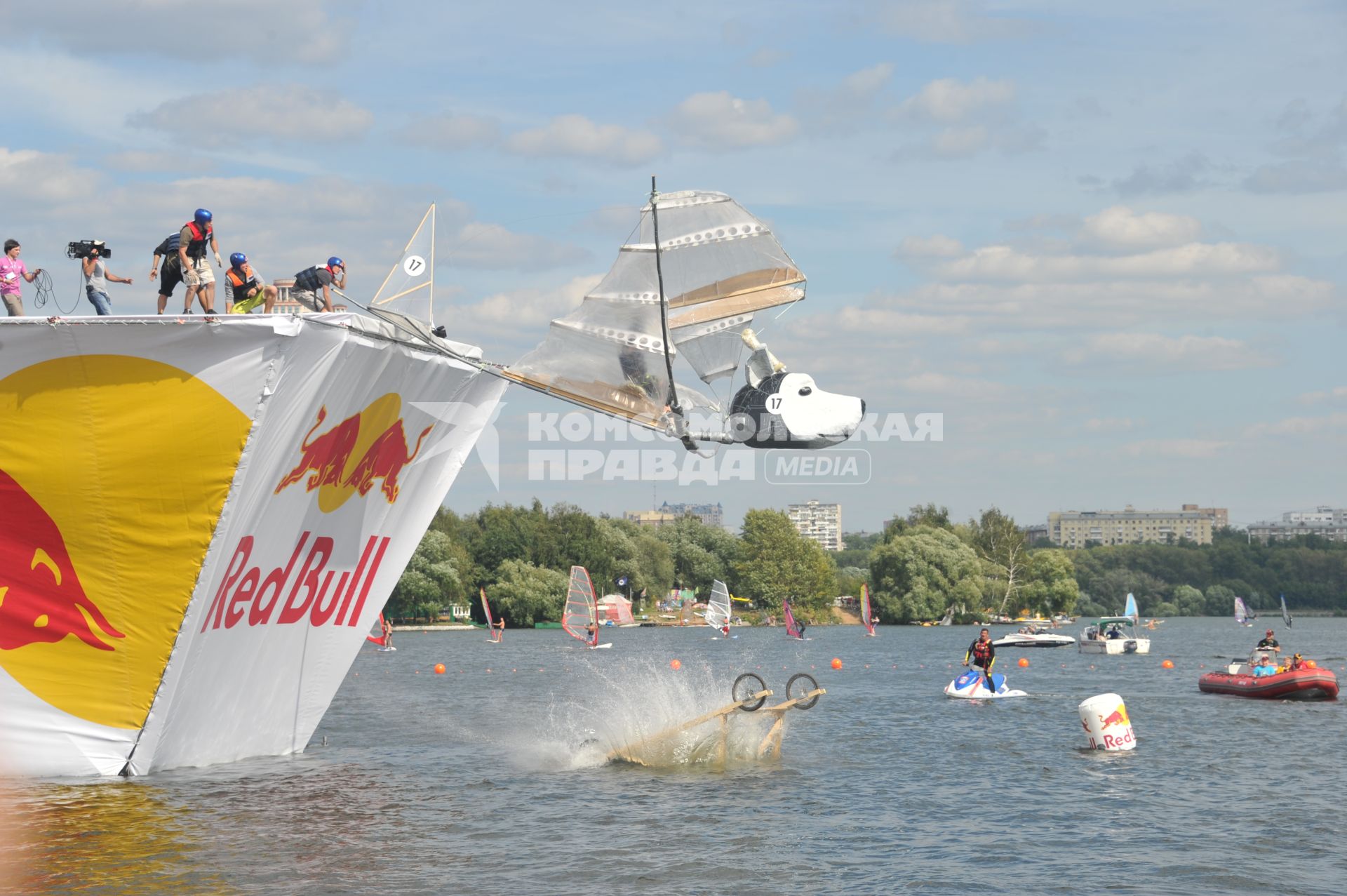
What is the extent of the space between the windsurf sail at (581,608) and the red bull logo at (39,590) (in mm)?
53628

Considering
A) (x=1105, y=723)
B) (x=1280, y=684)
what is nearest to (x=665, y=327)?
(x=1105, y=723)

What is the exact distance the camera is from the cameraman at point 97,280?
18.7 metres

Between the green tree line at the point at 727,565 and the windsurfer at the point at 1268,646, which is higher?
the green tree line at the point at 727,565

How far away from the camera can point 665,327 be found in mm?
16594

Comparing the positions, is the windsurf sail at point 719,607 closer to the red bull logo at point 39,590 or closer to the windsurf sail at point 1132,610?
the windsurf sail at point 1132,610

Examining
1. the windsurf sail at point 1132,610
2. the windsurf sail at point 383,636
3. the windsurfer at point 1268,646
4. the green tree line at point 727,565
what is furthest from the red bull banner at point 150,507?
the green tree line at point 727,565

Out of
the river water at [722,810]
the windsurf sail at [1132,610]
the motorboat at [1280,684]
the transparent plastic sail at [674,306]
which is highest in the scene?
the transparent plastic sail at [674,306]

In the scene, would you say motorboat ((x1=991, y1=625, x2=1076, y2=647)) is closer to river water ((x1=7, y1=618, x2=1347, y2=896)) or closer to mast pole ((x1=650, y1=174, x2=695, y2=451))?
river water ((x1=7, y1=618, x2=1347, y2=896))

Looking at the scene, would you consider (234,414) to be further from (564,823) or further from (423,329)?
(564,823)

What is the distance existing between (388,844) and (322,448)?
5.45 m

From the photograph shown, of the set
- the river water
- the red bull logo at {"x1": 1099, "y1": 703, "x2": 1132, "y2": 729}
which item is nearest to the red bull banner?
the river water

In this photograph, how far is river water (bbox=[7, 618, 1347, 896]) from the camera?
1739 centimetres

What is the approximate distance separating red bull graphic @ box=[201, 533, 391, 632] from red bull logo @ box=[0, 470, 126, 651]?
1.48 m

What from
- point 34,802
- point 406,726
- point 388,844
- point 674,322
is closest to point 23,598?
point 34,802
